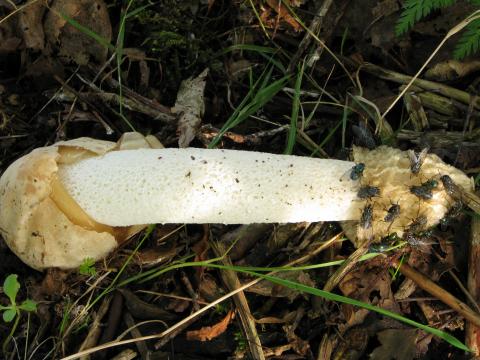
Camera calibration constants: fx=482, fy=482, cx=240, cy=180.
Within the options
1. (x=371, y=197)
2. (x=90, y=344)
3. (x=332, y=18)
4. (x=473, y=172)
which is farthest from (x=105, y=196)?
(x=473, y=172)

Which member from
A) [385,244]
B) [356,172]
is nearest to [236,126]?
[356,172]

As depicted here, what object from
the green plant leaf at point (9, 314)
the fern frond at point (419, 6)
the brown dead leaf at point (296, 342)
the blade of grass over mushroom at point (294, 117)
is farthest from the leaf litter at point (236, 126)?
the fern frond at point (419, 6)

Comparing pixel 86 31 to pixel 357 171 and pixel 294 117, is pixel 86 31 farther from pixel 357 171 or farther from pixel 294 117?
pixel 357 171

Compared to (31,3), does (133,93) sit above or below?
below

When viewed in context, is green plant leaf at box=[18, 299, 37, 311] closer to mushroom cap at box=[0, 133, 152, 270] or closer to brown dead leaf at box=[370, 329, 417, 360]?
mushroom cap at box=[0, 133, 152, 270]

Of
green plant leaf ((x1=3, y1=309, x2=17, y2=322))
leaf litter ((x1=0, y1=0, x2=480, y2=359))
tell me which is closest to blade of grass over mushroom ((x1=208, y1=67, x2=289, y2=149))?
leaf litter ((x1=0, y1=0, x2=480, y2=359))

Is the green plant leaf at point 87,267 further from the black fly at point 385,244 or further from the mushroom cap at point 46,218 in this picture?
the black fly at point 385,244

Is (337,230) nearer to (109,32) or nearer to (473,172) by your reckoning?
(473,172)
